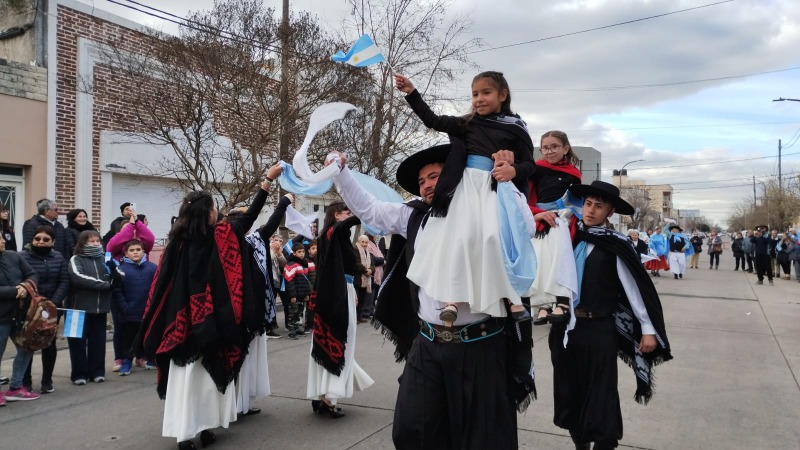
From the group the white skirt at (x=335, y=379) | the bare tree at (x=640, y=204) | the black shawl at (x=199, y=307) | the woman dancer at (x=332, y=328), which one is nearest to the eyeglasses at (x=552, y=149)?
the woman dancer at (x=332, y=328)

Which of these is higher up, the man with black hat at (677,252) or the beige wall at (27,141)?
the beige wall at (27,141)

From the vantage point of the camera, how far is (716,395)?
21.1 feet

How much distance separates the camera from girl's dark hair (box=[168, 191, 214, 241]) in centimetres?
462

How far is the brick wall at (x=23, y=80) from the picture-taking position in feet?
38.6

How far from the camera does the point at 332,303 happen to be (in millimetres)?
5309

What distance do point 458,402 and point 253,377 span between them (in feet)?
9.95

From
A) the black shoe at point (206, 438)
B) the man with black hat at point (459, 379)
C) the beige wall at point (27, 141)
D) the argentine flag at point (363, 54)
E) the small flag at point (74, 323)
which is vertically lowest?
the black shoe at point (206, 438)

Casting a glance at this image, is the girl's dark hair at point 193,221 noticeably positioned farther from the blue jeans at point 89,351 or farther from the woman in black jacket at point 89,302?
the blue jeans at point 89,351

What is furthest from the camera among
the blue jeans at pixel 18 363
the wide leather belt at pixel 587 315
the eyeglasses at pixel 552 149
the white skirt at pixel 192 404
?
the blue jeans at pixel 18 363

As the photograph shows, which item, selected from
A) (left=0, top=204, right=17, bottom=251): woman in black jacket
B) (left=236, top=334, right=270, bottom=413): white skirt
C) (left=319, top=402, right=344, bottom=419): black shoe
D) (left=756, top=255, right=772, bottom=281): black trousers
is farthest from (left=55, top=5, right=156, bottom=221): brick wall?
(left=756, top=255, right=772, bottom=281): black trousers

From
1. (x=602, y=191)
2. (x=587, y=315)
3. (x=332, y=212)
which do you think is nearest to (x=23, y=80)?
(x=332, y=212)

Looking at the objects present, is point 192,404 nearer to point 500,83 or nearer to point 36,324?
point 36,324

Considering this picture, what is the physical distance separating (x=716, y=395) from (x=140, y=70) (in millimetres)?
11084

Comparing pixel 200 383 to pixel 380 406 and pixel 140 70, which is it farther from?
pixel 140 70
